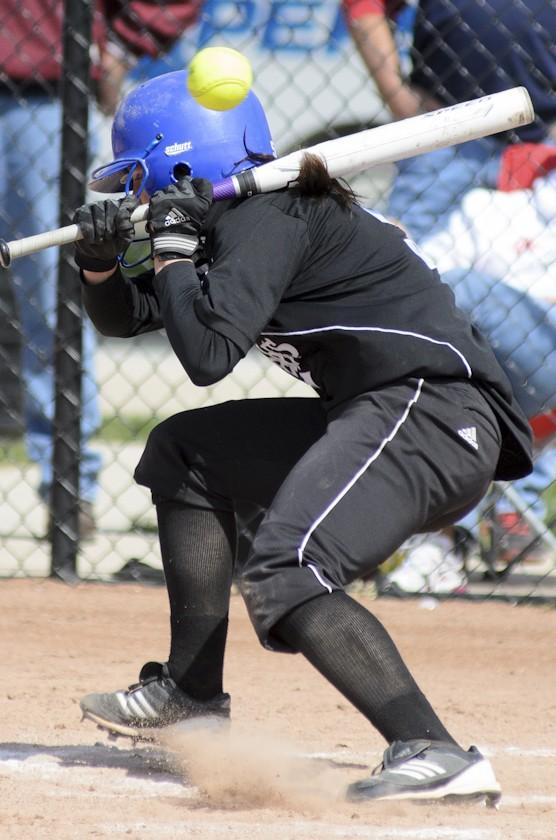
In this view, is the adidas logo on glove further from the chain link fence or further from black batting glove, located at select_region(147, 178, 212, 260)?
the chain link fence

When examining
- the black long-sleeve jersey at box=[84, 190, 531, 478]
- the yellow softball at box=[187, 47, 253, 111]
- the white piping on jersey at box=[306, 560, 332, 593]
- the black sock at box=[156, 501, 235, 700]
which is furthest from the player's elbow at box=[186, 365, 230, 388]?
the yellow softball at box=[187, 47, 253, 111]

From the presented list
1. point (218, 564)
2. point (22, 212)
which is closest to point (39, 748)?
point (218, 564)

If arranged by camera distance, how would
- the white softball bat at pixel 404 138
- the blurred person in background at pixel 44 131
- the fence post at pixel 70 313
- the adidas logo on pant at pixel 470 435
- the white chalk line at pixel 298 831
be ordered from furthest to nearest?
the blurred person in background at pixel 44 131, the fence post at pixel 70 313, the white softball bat at pixel 404 138, the adidas logo on pant at pixel 470 435, the white chalk line at pixel 298 831

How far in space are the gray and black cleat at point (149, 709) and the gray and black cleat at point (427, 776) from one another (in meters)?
0.54

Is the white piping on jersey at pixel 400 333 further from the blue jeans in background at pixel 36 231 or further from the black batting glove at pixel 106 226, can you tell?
the blue jeans in background at pixel 36 231

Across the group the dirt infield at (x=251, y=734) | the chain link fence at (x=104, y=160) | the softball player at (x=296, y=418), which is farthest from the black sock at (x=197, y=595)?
the chain link fence at (x=104, y=160)

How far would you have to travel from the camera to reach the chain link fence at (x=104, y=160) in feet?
15.6

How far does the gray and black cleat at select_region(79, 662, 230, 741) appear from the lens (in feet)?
9.27

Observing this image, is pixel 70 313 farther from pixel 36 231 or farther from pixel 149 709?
pixel 149 709

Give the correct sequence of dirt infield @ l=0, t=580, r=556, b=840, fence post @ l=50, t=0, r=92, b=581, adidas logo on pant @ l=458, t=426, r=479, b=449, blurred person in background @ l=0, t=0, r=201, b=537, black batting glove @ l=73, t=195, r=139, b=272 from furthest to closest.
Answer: blurred person in background @ l=0, t=0, r=201, b=537 → fence post @ l=50, t=0, r=92, b=581 → black batting glove @ l=73, t=195, r=139, b=272 → adidas logo on pant @ l=458, t=426, r=479, b=449 → dirt infield @ l=0, t=580, r=556, b=840

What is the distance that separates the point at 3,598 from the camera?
4.60m

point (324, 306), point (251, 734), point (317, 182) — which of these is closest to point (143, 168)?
point (317, 182)

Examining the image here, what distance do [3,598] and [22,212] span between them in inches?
65.0

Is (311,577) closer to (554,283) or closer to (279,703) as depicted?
(279,703)
